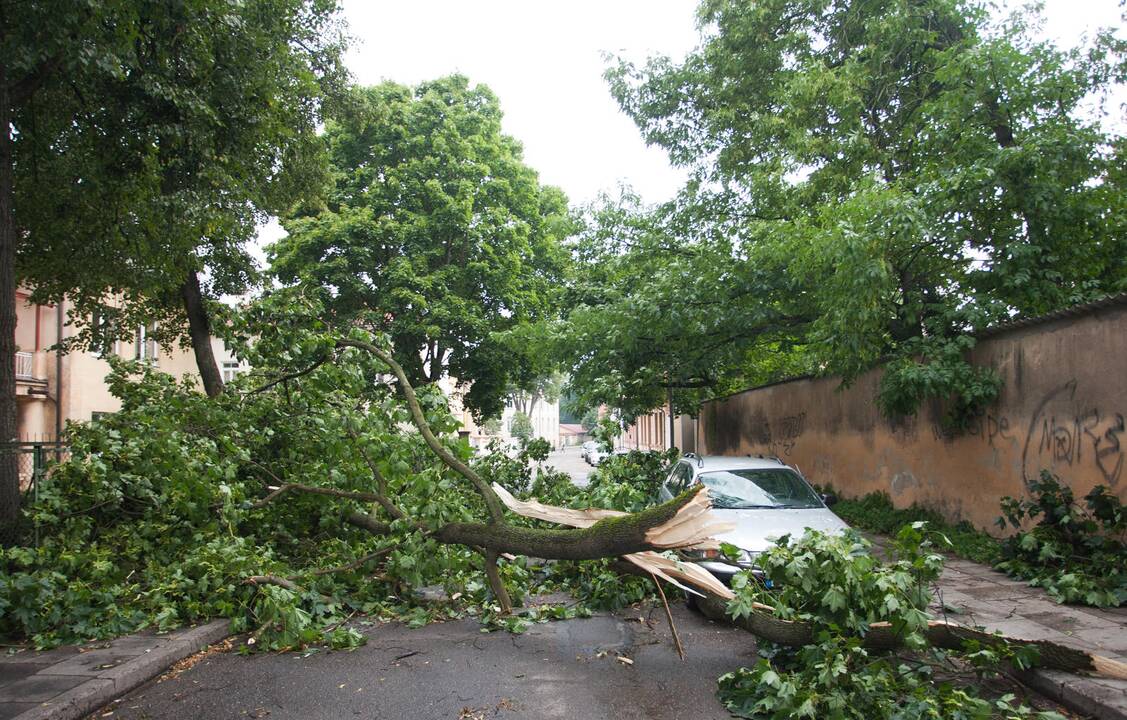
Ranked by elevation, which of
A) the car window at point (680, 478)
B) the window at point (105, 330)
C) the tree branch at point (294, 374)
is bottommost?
the car window at point (680, 478)

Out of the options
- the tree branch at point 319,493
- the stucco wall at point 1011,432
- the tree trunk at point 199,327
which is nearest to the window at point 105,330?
the tree trunk at point 199,327

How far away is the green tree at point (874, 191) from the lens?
8844 mm

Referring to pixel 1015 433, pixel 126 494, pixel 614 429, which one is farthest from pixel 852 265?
pixel 126 494

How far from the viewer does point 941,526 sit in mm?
10047

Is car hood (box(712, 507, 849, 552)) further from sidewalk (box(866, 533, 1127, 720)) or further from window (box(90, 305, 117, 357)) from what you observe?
window (box(90, 305, 117, 357))

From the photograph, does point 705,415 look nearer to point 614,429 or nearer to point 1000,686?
point 614,429

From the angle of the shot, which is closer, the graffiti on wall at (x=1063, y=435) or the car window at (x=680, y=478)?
the graffiti on wall at (x=1063, y=435)

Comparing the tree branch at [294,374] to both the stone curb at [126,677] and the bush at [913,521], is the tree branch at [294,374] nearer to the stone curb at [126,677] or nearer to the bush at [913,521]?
the stone curb at [126,677]

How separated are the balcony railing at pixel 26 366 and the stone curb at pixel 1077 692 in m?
21.4

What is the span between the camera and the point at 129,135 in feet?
28.3

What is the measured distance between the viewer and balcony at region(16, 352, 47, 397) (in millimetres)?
18656

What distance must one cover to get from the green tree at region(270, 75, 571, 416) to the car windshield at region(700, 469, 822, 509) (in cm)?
1303

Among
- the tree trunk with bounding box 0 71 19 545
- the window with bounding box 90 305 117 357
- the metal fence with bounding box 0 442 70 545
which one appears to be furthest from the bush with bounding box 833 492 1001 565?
the window with bounding box 90 305 117 357

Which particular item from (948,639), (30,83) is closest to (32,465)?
(30,83)
